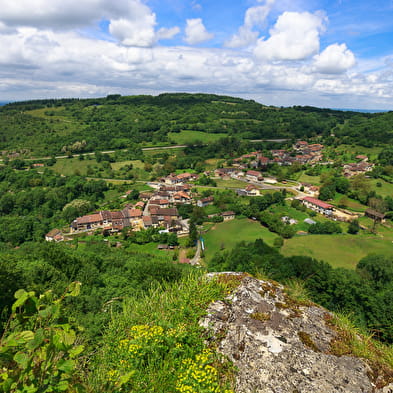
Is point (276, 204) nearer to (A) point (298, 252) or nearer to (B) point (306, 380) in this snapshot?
(A) point (298, 252)

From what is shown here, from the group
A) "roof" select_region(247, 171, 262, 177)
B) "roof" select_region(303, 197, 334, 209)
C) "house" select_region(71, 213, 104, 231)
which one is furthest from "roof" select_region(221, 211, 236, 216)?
"roof" select_region(247, 171, 262, 177)

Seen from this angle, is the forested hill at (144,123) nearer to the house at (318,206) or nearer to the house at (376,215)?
the house at (376,215)

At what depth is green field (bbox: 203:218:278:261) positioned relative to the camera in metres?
40.4

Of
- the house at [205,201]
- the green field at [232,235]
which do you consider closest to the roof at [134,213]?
the house at [205,201]

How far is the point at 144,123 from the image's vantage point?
132125mm

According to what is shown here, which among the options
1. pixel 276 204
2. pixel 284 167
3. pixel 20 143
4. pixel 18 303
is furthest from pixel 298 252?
pixel 20 143

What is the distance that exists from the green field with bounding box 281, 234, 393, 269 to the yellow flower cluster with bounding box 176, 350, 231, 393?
118 feet

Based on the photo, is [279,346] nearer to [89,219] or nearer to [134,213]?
[134,213]

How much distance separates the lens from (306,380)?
3.46 metres

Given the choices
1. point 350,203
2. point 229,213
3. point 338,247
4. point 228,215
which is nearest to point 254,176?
point 350,203

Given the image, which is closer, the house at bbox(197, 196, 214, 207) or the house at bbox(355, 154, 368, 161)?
the house at bbox(197, 196, 214, 207)

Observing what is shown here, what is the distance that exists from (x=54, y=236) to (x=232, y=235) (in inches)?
1356

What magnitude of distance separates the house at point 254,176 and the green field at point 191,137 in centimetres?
4046

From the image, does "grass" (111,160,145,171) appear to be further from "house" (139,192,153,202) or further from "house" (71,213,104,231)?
"house" (71,213,104,231)
